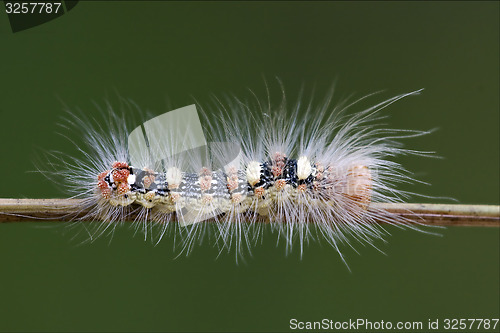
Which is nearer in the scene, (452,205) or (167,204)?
(452,205)

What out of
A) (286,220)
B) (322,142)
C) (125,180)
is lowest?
(286,220)

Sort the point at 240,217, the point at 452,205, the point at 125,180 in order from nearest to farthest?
1. the point at 452,205
2. the point at 125,180
3. the point at 240,217

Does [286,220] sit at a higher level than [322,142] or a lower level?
lower

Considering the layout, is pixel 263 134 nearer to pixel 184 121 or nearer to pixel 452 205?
pixel 184 121

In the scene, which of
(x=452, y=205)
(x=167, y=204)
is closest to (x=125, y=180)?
(x=167, y=204)

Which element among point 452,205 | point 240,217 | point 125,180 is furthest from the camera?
point 240,217

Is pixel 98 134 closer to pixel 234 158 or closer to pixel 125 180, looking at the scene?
pixel 125 180
